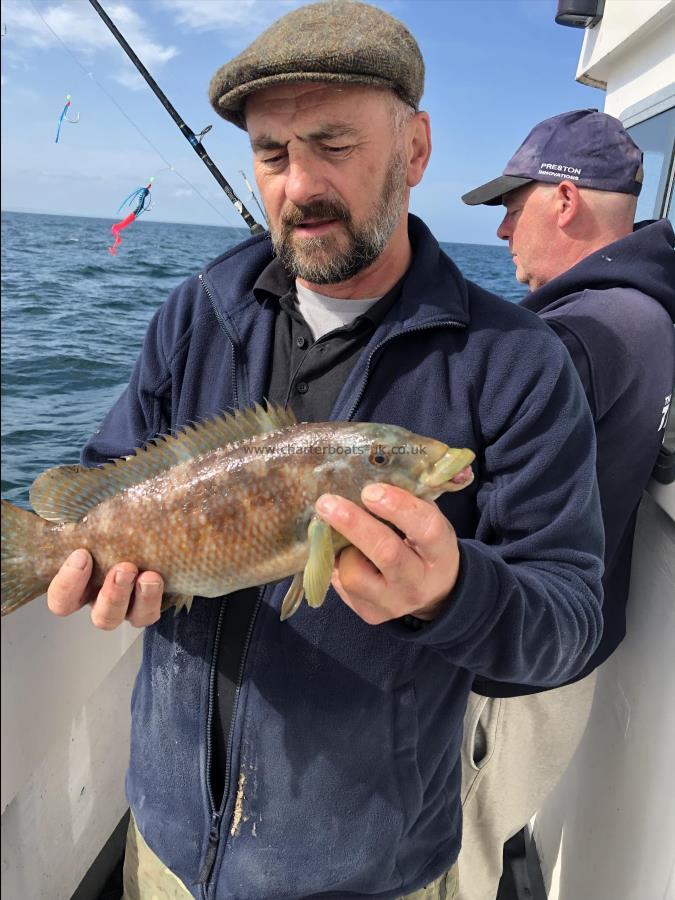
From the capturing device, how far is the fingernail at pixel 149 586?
185 centimetres

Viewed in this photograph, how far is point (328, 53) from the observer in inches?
77.4

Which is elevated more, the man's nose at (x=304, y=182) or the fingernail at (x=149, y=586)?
the man's nose at (x=304, y=182)

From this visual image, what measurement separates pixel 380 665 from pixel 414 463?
0.63 meters

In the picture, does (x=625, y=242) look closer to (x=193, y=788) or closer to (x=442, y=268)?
(x=442, y=268)

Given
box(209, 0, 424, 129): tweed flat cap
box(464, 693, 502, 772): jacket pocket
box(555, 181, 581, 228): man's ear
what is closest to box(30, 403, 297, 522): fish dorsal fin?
box(209, 0, 424, 129): tweed flat cap

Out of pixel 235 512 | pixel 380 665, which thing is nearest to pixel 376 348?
pixel 235 512

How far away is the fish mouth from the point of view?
5.86 ft

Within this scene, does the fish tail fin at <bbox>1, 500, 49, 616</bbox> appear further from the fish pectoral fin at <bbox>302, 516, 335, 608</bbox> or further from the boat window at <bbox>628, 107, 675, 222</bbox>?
the boat window at <bbox>628, 107, 675, 222</bbox>

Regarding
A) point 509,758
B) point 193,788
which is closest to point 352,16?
point 193,788

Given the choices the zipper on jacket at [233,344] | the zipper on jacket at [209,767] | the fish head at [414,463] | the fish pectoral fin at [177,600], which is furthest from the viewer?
the zipper on jacket at [233,344]

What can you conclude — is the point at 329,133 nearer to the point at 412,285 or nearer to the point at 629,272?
the point at 412,285

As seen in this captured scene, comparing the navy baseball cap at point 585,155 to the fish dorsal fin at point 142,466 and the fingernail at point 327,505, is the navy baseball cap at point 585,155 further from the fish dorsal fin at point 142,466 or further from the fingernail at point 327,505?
the fingernail at point 327,505

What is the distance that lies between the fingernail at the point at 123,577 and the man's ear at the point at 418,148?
5.31ft

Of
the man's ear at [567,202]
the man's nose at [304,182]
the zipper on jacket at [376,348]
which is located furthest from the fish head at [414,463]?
the man's ear at [567,202]
